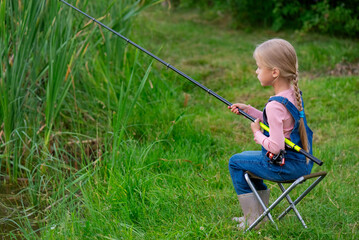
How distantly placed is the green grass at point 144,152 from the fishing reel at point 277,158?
0.40 meters

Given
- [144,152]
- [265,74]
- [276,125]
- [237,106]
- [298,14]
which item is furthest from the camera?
[298,14]

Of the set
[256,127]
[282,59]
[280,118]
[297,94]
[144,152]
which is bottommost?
[144,152]

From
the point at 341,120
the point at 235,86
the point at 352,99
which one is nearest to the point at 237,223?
the point at 341,120

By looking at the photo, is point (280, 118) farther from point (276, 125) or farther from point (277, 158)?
point (277, 158)

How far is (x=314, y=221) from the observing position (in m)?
2.86

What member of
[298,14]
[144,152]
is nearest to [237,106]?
[144,152]

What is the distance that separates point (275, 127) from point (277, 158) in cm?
16

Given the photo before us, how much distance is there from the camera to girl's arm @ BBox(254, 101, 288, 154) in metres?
2.46

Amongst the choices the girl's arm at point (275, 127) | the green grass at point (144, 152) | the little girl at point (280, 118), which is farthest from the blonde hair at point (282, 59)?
the green grass at point (144, 152)

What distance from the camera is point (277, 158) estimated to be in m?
2.51

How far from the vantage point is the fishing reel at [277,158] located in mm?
2488

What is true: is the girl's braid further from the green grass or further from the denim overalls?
the green grass

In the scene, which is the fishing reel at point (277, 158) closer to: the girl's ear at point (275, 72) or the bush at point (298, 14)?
the girl's ear at point (275, 72)

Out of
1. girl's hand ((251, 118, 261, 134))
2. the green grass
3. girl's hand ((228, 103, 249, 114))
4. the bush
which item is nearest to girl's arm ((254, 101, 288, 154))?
girl's hand ((251, 118, 261, 134))
